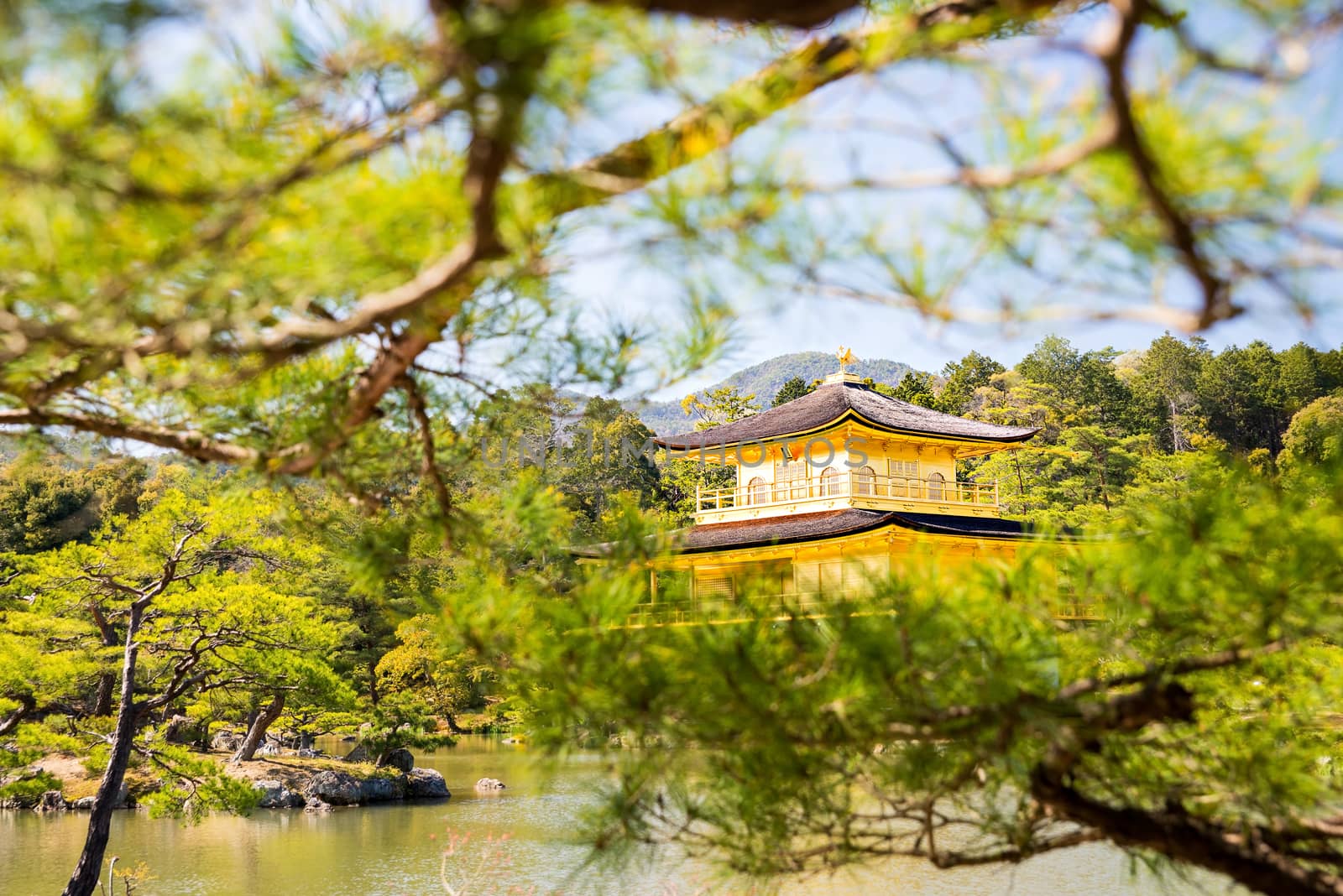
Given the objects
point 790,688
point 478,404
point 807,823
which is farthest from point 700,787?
point 478,404

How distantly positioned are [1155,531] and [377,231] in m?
1.03

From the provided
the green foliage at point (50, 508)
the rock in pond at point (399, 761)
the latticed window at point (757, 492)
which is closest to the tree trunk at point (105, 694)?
the rock in pond at point (399, 761)

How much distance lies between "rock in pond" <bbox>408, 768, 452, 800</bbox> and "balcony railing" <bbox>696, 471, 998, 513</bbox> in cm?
479

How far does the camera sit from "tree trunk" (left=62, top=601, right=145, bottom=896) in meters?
5.57

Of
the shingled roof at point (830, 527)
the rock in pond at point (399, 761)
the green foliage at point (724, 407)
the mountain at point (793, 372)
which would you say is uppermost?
the mountain at point (793, 372)

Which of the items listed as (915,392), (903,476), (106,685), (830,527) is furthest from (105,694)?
(915,392)

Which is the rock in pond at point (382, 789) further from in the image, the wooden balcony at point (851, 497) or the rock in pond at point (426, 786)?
the wooden balcony at point (851, 497)

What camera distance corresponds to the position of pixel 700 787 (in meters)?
1.49

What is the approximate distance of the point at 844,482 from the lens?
11773mm

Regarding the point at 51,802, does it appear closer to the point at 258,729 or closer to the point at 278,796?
the point at 258,729

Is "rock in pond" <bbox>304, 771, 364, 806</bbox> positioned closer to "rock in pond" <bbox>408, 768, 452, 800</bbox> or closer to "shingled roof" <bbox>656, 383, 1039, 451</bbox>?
"rock in pond" <bbox>408, 768, 452, 800</bbox>

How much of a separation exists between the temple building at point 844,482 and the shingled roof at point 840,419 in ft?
0.07

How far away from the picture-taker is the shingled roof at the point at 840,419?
11.8 m

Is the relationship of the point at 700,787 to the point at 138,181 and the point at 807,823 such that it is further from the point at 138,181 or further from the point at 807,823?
the point at 138,181
